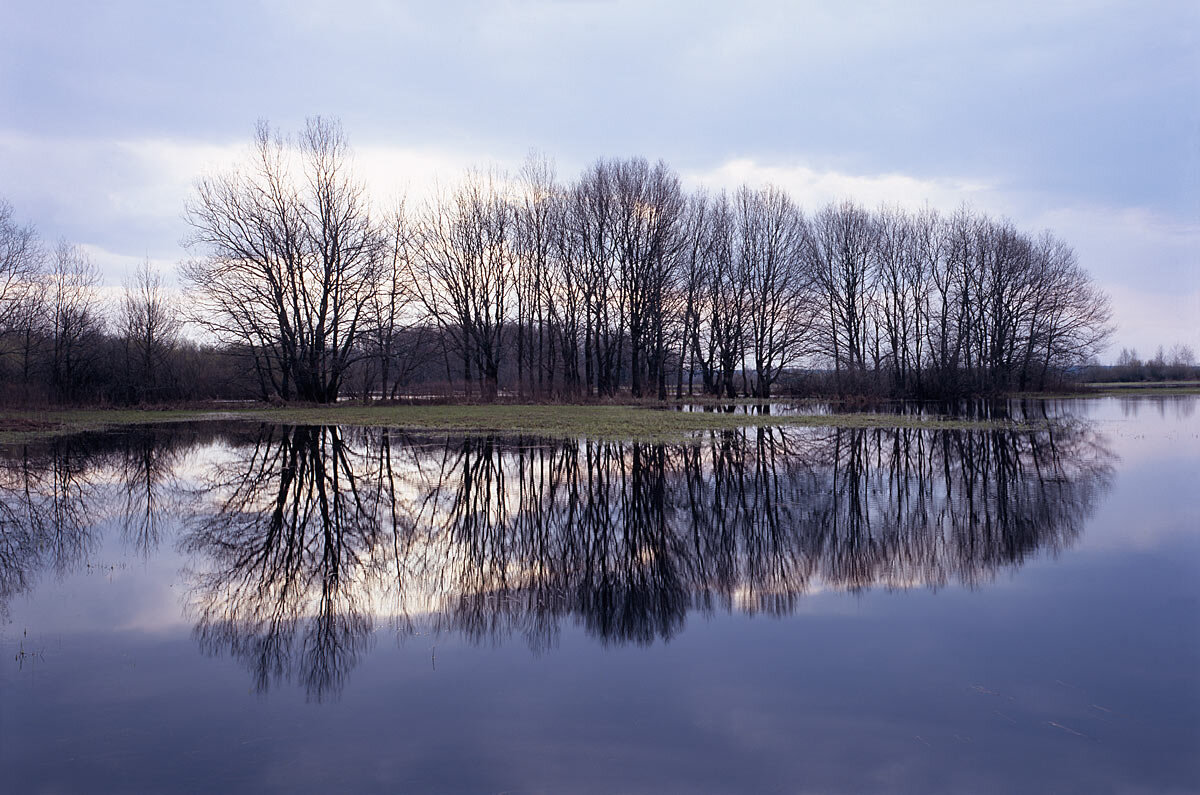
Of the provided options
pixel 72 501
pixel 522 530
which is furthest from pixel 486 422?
pixel 522 530

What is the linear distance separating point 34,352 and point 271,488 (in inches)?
1760

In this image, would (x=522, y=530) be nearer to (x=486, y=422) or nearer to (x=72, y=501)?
(x=72, y=501)

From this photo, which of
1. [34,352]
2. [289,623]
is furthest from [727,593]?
[34,352]

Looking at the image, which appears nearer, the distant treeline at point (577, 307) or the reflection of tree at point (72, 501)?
the reflection of tree at point (72, 501)

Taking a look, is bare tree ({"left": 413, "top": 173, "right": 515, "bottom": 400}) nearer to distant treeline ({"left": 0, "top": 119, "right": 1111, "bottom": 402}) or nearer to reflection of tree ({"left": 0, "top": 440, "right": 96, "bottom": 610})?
distant treeline ({"left": 0, "top": 119, "right": 1111, "bottom": 402})

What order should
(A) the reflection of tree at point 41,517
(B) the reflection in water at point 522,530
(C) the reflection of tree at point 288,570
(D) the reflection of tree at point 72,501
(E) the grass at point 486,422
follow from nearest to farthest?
1. (C) the reflection of tree at point 288,570
2. (B) the reflection in water at point 522,530
3. (A) the reflection of tree at point 41,517
4. (D) the reflection of tree at point 72,501
5. (E) the grass at point 486,422

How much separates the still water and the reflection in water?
56 millimetres

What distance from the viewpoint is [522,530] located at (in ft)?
28.4

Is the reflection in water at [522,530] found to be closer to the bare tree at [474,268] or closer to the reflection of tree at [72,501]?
the reflection of tree at [72,501]

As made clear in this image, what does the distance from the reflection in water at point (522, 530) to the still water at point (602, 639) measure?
6 centimetres

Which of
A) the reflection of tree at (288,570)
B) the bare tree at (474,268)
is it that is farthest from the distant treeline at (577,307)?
the reflection of tree at (288,570)

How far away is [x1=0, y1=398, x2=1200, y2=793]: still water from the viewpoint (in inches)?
139

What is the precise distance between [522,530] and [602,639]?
3.61 metres

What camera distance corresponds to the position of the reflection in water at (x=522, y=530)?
19.0ft
